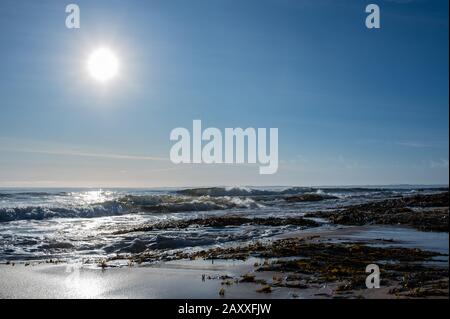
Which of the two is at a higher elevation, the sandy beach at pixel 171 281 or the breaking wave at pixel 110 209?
the sandy beach at pixel 171 281

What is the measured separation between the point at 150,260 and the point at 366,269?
6.85 meters

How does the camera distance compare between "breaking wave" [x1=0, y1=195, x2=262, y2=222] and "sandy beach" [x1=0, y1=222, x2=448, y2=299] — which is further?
"breaking wave" [x1=0, y1=195, x2=262, y2=222]

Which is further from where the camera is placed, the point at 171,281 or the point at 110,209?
the point at 110,209

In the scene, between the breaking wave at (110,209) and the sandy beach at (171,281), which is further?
Answer: the breaking wave at (110,209)

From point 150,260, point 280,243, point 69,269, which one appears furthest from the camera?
point 280,243

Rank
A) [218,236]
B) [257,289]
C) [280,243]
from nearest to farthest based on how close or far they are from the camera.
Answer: [257,289]
[280,243]
[218,236]

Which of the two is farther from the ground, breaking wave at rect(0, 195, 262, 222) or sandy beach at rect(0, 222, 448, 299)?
sandy beach at rect(0, 222, 448, 299)

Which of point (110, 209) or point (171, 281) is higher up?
point (171, 281)

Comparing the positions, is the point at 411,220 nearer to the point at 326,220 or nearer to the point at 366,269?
the point at 326,220
